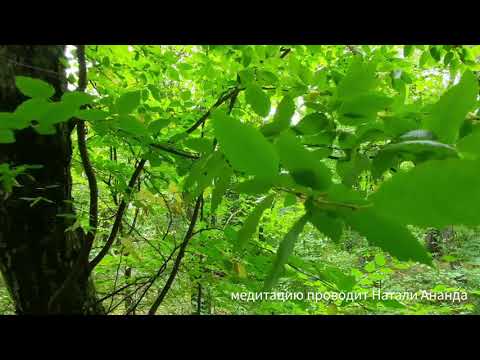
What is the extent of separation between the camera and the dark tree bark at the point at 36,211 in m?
0.92

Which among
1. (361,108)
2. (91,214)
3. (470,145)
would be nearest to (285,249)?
(470,145)

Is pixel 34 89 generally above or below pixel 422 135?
above

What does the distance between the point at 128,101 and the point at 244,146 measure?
1.44ft

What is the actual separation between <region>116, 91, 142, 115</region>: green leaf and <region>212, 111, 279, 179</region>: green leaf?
42 centimetres

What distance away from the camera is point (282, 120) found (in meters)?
0.42

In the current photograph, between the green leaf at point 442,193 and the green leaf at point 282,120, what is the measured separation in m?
0.25

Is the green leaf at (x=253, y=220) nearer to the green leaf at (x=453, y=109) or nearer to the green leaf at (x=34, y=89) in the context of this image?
the green leaf at (x=453, y=109)

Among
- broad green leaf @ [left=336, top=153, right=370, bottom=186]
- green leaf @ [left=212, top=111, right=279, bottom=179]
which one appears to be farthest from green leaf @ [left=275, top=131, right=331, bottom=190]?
broad green leaf @ [left=336, top=153, right=370, bottom=186]

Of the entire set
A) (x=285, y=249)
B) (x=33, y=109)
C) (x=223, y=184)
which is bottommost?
(x=285, y=249)

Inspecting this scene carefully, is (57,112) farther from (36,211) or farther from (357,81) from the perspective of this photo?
(36,211)

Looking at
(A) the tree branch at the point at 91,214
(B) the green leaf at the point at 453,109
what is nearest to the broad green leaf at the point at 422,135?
(B) the green leaf at the point at 453,109
